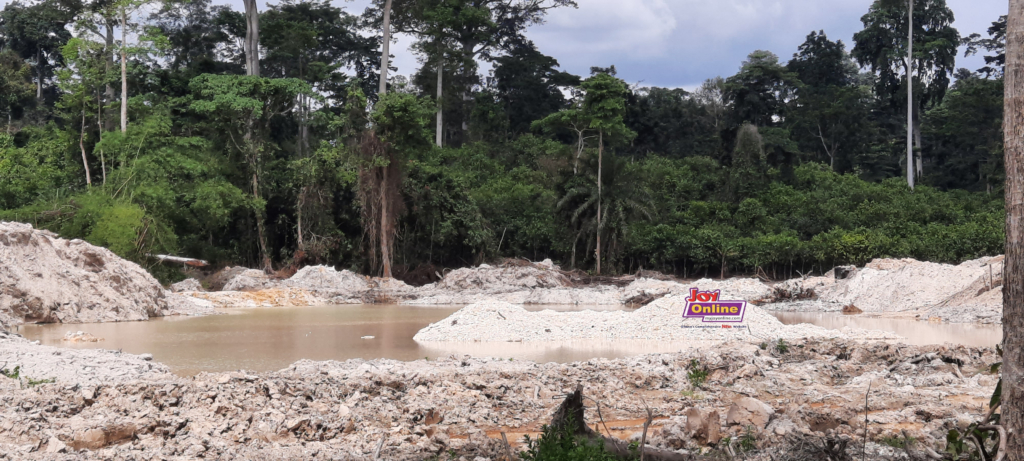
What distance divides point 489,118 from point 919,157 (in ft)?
74.0

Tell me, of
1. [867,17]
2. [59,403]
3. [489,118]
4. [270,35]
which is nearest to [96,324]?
[59,403]

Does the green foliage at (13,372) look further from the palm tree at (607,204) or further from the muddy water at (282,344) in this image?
the palm tree at (607,204)

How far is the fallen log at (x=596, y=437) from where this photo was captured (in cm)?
422

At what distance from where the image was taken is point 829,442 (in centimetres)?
403

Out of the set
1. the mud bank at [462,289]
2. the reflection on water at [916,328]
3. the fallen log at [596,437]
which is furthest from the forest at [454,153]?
the fallen log at [596,437]

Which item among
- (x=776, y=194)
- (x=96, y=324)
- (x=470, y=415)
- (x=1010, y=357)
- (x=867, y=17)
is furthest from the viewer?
(x=867, y=17)

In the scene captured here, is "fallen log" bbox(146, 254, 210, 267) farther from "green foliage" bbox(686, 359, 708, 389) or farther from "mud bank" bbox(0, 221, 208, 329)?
"green foliage" bbox(686, 359, 708, 389)

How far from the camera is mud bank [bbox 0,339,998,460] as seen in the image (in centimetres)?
501

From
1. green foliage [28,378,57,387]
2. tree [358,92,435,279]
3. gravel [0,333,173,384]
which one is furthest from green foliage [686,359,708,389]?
tree [358,92,435,279]

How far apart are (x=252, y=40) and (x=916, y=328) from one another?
2507 cm

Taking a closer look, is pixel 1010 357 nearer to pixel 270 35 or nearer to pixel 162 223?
pixel 162 223

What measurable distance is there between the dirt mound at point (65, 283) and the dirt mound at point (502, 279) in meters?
9.33

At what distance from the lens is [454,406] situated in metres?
6.36

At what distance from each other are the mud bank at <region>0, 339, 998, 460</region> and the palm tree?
18.7m
